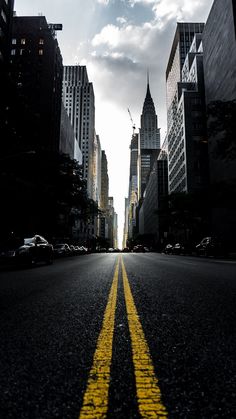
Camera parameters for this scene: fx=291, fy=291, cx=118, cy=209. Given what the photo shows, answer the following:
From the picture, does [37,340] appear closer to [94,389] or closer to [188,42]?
[94,389]

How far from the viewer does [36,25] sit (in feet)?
316

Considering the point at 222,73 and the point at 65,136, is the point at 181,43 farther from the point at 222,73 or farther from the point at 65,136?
the point at 222,73

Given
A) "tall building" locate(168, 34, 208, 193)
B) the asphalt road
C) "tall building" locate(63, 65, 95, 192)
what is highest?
"tall building" locate(63, 65, 95, 192)

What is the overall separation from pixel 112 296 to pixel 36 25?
113 m

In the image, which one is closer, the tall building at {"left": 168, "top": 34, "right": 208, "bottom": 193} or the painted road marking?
the painted road marking

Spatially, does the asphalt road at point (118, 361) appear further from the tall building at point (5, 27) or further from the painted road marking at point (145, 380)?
the tall building at point (5, 27)

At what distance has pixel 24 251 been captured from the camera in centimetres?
1520

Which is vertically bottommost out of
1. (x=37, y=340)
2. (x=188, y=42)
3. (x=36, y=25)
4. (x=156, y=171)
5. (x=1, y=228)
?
(x=37, y=340)

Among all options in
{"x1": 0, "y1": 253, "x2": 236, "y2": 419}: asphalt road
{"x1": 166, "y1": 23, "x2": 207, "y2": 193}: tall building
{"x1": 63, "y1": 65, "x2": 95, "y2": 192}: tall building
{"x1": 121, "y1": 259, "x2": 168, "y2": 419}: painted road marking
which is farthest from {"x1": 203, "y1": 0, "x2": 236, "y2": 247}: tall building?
{"x1": 63, "y1": 65, "x2": 95, "y2": 192}: tall building

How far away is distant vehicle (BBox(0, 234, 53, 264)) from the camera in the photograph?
15.1 meters

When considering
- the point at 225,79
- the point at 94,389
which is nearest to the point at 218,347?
the point at 94,389

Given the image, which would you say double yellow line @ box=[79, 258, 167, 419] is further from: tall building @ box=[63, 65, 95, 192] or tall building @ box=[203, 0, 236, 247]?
tall building @ box=[63, 65, 95, 192]

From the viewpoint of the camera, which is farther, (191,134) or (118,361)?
(191,134)

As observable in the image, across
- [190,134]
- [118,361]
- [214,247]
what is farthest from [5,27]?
[118,361]
